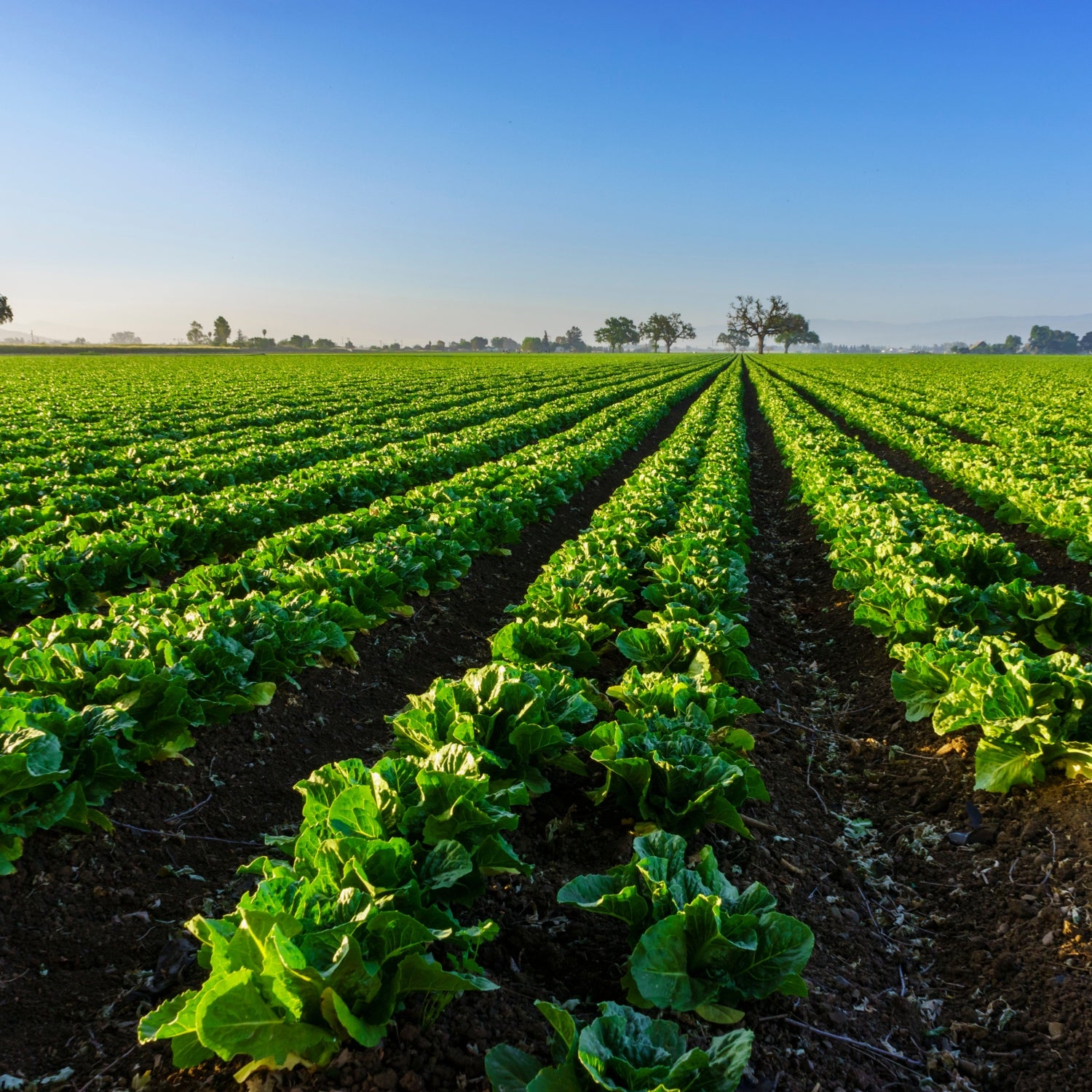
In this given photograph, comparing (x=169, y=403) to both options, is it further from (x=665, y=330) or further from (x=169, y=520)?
(x=665, y=330)

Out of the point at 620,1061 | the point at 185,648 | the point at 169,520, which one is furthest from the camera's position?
the point at 169,520

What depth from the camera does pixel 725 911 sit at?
10.3 feet

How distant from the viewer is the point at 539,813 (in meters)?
4.47

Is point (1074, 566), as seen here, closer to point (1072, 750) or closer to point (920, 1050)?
point (1072, 750)

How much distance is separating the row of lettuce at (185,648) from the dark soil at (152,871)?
0.71 ft

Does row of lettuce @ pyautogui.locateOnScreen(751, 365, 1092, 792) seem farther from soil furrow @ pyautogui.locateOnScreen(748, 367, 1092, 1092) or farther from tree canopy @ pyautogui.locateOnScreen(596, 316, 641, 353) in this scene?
tree canopy @ pyautogui.locateOnScreen(596, 316, 641, 353)

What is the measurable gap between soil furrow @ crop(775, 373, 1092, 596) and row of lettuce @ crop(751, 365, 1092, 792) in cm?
45

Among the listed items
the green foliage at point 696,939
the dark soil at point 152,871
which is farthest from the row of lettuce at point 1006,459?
the dark soil at point 152,871

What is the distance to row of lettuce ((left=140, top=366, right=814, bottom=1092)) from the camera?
240 centimetres

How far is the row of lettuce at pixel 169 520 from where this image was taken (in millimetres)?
8039

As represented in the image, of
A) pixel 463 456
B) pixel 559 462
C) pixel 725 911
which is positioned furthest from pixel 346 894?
pixel 463 456

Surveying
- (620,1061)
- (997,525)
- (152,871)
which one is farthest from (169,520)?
(997,525)

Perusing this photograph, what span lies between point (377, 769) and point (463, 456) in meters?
15.1

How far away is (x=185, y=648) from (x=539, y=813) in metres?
2.98
